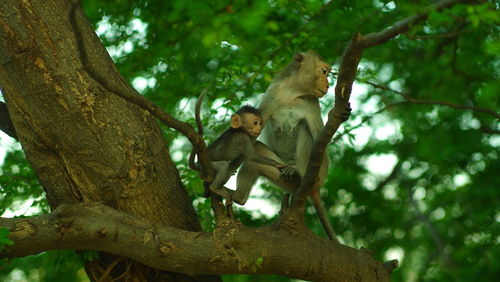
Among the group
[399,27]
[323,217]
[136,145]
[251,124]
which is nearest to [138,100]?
[136,145]

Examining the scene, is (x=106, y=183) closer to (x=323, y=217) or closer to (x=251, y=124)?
(x=251, y=124)

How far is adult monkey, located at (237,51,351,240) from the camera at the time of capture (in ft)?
20.4

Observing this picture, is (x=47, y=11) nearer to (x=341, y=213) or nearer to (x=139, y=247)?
(x=139, y=247)

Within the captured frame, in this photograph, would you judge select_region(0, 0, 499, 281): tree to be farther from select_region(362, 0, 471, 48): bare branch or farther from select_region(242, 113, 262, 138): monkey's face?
select_region(242, 113, 262, 138): monkey's face

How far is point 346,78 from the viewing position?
4.12 m

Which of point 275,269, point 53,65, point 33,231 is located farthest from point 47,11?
point 275,269

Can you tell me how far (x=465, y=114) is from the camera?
909cm

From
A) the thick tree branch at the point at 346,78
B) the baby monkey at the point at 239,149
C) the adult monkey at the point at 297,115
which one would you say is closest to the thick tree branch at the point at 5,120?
the baby monkey at the point at 239,149

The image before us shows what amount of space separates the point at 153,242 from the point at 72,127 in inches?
42.9

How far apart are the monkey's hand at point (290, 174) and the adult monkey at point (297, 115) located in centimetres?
18

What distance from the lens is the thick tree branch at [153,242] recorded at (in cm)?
480

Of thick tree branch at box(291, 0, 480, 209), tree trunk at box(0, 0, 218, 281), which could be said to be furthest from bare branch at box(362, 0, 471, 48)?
tree trunk at box(0, 0, 218, 281)

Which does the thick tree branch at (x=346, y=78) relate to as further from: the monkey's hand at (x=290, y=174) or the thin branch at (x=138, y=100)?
the thin branch at (x=138, y=100)

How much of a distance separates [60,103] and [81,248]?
1097 mm
